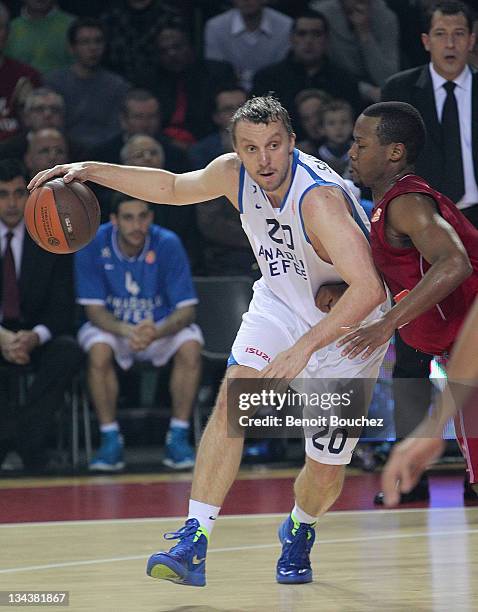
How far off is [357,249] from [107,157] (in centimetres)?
453

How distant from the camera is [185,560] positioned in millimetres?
4117

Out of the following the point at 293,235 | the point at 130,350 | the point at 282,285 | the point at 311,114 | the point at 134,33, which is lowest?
the point at 282,285

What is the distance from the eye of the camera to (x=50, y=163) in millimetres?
8117

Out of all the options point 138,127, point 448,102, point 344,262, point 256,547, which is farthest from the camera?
point 138,127

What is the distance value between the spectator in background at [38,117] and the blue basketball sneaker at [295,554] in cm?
433

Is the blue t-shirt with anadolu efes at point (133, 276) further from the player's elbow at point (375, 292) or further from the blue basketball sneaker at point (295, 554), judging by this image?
the player's elbow at point (375, 292)

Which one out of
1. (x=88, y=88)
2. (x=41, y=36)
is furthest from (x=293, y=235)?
(x=41, y=36)

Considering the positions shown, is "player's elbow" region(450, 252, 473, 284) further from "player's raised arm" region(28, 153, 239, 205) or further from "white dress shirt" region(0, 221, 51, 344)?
"white dress shirt" region(0, 221, 51, 344)

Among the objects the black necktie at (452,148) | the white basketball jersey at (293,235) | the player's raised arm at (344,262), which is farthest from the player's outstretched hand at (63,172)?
the black necktie at (452,148)

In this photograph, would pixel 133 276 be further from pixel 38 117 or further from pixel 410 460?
pixel 410 460

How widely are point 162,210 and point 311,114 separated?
3.90ft

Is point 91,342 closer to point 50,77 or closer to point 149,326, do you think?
point 149,326

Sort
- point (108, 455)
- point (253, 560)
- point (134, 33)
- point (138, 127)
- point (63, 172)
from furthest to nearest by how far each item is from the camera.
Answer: point (134, 33) < point (138, 127) < point (108, 455) < point (253, 560) < point (63, 172)

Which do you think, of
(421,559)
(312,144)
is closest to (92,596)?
(421,559)
